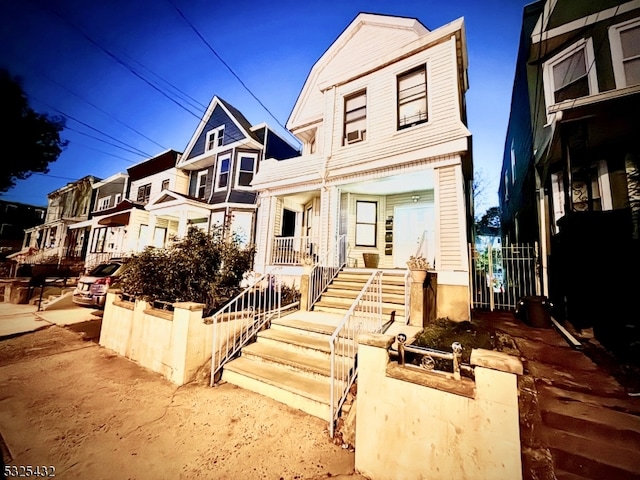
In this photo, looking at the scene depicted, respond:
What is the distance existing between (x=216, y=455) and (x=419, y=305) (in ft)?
14.9

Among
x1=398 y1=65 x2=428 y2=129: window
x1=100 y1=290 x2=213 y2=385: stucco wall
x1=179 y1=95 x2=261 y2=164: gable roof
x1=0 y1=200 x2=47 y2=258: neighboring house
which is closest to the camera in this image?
x1=100 y1=290 x2=213 y2=385: stucco wall

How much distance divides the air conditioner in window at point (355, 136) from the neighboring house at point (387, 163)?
40 millimetres

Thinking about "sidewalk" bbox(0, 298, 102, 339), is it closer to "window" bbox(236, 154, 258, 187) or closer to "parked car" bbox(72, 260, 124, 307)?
"parked car" bbox(72, 260, 124, 307)

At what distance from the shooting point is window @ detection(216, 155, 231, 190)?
15.7 metres

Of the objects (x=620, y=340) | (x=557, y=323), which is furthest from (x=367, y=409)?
(x=557, y=323)

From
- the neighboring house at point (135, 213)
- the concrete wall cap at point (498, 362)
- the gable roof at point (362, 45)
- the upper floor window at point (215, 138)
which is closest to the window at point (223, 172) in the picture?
the upper floor window at point (215, 138)

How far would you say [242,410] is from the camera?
3594mm

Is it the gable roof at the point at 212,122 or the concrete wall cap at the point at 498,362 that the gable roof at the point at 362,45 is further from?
the concrete wall cap at the point at 498,362

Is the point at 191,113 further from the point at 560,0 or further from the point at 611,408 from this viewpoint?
the point at 611,408

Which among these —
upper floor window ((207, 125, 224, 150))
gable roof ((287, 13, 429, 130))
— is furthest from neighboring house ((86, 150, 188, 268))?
gable roof ((287, 13, 429, 130))

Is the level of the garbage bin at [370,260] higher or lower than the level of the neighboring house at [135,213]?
lower

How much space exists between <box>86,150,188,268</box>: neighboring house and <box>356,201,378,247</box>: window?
13102mm

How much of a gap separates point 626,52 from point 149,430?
12.7m

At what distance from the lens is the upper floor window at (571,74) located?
276 inches
